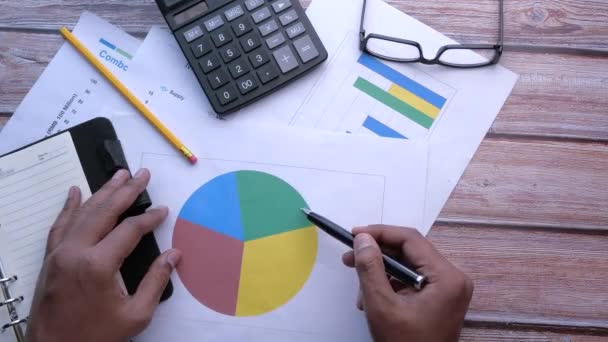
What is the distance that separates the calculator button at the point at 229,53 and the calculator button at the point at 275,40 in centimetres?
3

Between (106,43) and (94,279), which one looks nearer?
(94,279)

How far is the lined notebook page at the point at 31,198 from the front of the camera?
23.9 inches

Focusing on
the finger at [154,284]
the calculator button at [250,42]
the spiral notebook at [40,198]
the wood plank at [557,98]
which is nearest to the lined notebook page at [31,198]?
the spiral notebook at [40,198]

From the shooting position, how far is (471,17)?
2.15 feet

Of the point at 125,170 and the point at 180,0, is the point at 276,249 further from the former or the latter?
the point at 180,0

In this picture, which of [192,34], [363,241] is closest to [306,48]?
[192,34]

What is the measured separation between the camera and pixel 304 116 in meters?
0.64

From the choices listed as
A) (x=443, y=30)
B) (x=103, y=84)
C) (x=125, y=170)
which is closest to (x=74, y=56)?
(x=103, y=84)

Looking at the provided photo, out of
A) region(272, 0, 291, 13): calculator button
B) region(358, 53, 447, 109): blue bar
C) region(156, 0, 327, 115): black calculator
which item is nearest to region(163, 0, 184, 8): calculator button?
region(156, 0, 327, 115): black calculator

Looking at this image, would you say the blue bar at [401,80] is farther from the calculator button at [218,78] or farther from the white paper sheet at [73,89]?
the white paper sheet at [73,89]

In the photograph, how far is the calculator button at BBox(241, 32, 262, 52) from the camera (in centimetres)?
64

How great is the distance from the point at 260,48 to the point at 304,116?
9 centimetres

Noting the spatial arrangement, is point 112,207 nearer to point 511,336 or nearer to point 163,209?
point 163,209

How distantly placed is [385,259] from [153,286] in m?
0.23
